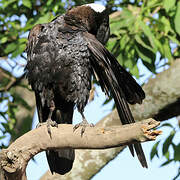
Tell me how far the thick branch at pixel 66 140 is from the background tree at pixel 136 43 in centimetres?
133

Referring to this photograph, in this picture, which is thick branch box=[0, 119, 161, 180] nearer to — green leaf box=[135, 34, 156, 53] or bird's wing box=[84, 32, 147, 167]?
bird's wing box=[84, 32, 147, 167]

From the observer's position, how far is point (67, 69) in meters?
4.06

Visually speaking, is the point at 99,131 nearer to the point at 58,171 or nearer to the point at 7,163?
the point at 7,163

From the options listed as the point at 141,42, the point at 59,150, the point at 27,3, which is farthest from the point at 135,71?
the point at 27,3

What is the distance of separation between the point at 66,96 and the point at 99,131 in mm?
1163

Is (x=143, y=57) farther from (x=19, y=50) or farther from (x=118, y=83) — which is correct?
(x=19, y=50)

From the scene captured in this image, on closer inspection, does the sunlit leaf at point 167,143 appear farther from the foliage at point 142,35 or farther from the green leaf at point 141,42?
the green leaf at point 141,42

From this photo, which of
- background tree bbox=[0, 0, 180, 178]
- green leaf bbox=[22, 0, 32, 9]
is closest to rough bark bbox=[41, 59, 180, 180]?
background tree bbox=[0, 0, 180, 178]

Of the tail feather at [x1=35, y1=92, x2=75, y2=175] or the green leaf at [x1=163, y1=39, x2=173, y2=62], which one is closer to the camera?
the tail feather at [x1=35, y1=92, x2=75, y2=175]

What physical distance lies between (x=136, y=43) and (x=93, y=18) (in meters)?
0.55

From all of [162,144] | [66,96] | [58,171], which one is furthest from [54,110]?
[162,144]

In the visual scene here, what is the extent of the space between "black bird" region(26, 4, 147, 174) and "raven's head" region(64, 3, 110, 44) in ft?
0.10

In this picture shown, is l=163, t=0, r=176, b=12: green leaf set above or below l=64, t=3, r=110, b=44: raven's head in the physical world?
below

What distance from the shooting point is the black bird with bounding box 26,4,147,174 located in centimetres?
390
